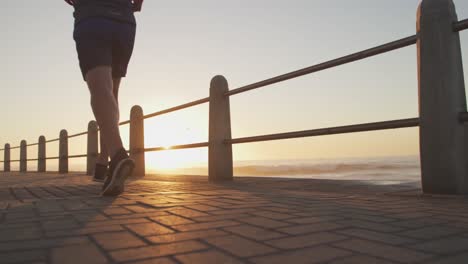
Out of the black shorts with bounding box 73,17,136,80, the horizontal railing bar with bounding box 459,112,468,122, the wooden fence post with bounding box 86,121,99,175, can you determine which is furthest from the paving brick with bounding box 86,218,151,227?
the wooden fence post with bounding box 86,121,99,175

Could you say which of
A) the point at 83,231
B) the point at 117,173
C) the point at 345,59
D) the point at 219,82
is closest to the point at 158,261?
the point at 83,231

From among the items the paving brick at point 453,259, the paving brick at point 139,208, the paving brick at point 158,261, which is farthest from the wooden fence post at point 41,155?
the paving brick at point 453,259

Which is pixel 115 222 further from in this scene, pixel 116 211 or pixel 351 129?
pixel 351 129

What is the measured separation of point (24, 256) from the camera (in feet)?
3.27

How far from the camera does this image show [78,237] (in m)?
1.21

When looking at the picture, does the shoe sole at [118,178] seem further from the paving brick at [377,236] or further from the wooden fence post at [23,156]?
the wooden fence post at [23,156]

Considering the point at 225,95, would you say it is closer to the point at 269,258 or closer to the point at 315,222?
the point at 315,222

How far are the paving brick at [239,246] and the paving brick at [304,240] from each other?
0.05 m

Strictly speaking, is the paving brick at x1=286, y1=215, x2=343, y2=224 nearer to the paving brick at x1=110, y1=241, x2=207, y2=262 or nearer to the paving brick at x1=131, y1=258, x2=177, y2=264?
the paving brick at x1=110, y1=241, x2=207, y2=262

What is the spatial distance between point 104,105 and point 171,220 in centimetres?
125

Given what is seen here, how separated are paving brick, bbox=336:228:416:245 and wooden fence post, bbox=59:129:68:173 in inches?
336

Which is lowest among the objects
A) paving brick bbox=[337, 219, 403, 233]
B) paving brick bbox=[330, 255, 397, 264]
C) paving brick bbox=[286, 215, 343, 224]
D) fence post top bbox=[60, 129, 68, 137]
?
paving brick bbox=[330, 255, 397, 264]

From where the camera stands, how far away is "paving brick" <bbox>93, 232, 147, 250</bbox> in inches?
43.4

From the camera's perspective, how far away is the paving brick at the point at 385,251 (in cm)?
97
